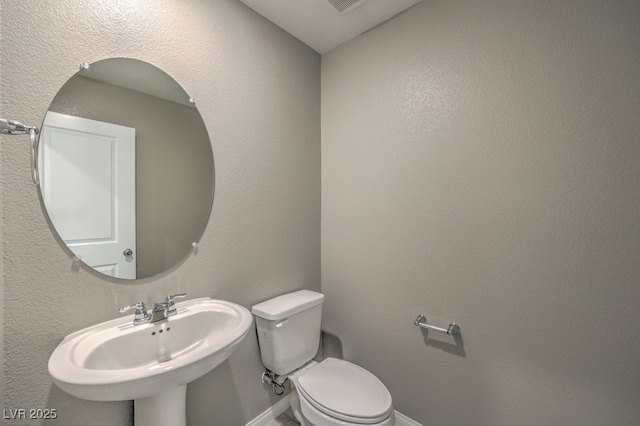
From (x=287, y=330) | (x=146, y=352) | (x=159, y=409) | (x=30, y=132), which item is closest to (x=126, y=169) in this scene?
(x=30, y=132)

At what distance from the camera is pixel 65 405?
910 mm

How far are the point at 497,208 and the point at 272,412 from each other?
1.70m

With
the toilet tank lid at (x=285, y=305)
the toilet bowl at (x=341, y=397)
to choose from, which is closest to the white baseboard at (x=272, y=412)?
the toilet bowl at (x=341, y=397)

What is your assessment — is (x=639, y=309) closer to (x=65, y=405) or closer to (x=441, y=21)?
(x=441, y=21)

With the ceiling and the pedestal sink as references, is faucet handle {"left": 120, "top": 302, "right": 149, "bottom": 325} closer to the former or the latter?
the pedestal sink

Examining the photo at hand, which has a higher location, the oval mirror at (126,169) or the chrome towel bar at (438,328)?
the oval mirror at (126,169)

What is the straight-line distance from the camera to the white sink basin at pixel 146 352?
0.70 m

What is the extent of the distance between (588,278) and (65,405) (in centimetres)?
200

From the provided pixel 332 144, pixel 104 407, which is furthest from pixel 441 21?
pixel 104 407

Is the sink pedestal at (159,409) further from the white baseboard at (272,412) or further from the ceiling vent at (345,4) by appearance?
the ceiling vent at (345,4)

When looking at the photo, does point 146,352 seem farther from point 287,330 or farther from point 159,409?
point 287,330

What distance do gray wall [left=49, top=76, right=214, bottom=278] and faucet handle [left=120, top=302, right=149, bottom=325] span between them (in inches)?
4.8

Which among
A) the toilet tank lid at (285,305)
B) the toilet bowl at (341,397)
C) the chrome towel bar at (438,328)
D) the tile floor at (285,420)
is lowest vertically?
the tile floor at (285,420)

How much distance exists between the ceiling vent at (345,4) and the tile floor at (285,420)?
242 cm
